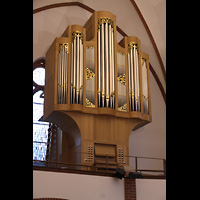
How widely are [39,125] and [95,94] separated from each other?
263cm

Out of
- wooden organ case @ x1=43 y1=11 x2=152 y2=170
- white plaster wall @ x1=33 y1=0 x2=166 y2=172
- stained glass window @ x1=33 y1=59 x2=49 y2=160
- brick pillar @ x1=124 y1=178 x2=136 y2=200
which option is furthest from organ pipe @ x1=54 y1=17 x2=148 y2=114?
brick pillar @ x1=124 y1=178 x2=136 y2=200

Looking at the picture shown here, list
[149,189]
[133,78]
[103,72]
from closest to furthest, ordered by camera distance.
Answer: [149,189], [103,72], [133,78]

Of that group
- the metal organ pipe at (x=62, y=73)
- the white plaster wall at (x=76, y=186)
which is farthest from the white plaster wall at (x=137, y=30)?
the white plaster wall at (x=76, y=186)

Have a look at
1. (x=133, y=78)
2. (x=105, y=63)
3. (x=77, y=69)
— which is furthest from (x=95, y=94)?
(x=133, y=78)

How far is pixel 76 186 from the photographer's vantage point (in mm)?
8586

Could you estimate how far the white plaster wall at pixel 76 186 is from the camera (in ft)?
27.0

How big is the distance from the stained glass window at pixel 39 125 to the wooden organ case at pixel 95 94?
95cm

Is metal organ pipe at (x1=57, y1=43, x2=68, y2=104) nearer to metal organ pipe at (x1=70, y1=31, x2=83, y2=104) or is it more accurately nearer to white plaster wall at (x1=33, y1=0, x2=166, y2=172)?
metal organ pipe at (x1=70, y1=31, x2=83, y2=104)

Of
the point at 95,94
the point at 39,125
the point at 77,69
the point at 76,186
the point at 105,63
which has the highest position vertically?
the point at 105,63

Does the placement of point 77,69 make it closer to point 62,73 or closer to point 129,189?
point 62,73

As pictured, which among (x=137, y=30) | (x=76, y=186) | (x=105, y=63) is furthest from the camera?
(x=137, y=30)
